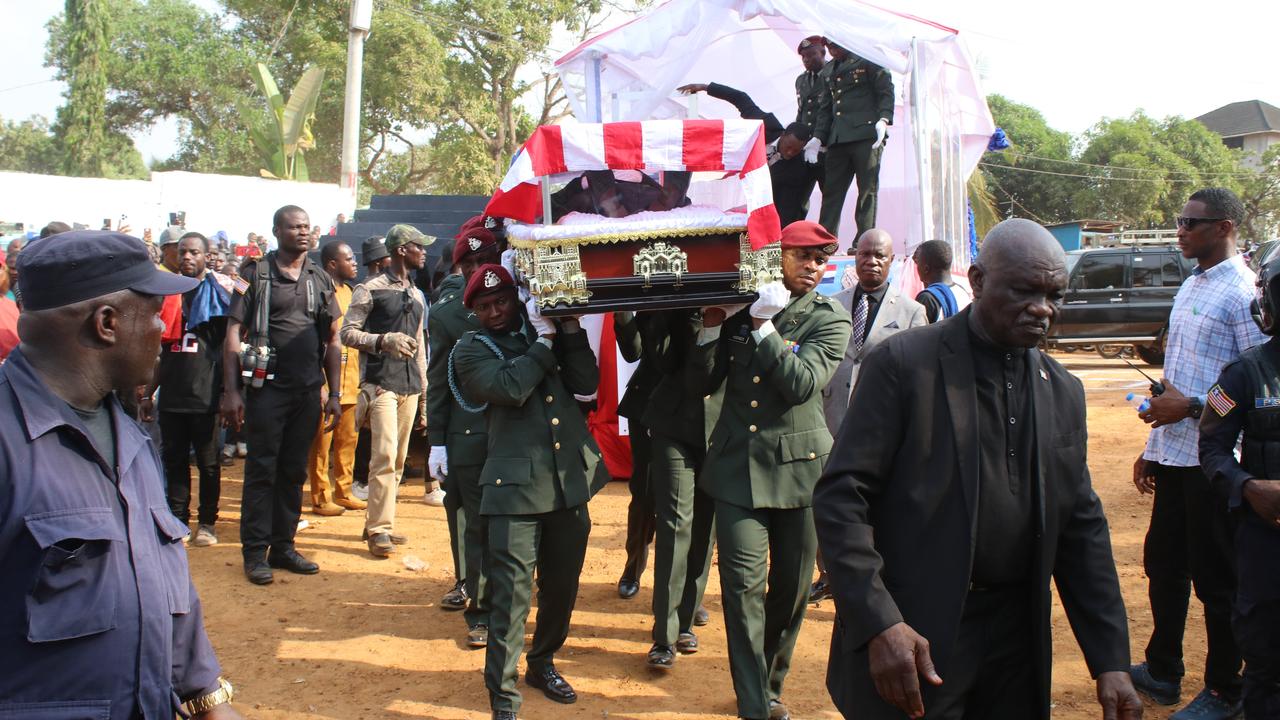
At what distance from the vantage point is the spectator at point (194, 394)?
271 inches

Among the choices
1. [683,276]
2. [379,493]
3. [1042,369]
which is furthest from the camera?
[379,493]

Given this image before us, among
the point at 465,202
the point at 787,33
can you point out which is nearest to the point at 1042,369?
the point at 787,33

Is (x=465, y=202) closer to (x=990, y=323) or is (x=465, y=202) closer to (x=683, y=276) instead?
(x=683, y=276)

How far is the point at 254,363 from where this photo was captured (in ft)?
19.7

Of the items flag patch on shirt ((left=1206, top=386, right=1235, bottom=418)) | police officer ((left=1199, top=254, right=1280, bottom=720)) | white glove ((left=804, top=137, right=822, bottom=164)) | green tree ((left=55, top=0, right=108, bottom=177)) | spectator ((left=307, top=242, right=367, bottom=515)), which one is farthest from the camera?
green tree ((left=55, top=0, right=108, bottom=177))

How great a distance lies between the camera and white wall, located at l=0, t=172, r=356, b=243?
21375mm

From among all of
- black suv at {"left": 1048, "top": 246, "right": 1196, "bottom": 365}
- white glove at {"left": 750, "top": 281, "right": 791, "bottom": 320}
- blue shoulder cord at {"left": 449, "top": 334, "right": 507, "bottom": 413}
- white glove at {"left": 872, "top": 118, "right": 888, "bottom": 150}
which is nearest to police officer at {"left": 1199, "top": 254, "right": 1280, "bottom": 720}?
white glove at {"left": 750, "top": 281, "right": 791, "bottom": 320}

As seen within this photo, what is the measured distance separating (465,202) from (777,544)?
12.1 m

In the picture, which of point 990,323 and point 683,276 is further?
point 683,276

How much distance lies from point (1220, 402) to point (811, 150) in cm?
566

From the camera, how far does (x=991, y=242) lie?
2.63 meters

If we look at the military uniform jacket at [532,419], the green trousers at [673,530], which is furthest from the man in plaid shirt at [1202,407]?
the military uniform jacket at [532,419]

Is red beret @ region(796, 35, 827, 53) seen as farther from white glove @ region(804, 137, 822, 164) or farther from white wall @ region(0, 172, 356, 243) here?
white wall @ region(0, 172, 356, 243)

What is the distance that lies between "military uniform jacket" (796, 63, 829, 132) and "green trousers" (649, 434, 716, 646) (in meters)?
4.39
